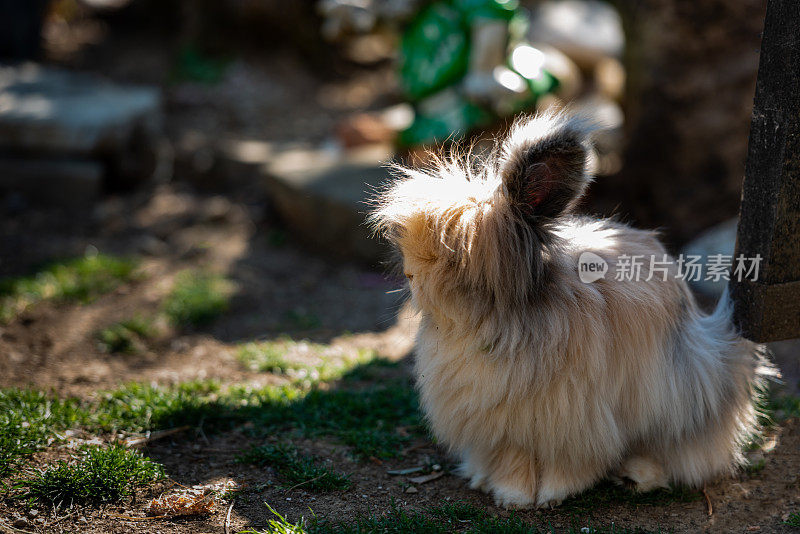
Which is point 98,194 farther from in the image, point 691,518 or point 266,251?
point 691,518

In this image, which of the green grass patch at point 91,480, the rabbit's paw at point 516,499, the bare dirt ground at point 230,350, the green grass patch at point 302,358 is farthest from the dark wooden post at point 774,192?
the green grass patch at point 91,480

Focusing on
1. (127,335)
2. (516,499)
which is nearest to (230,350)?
(127,335)

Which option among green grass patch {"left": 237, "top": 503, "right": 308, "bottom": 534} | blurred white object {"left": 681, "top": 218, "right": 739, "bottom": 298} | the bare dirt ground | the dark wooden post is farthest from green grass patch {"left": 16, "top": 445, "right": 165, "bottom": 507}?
blurred white object {"left": 681, "top": 218, "right": 739, "bottom": 298}

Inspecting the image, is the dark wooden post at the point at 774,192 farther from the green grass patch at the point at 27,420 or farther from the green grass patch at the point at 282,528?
the green grass patch at the point at 27,420

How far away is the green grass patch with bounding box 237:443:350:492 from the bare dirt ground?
44 millimetres

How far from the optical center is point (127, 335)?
4.22 meters

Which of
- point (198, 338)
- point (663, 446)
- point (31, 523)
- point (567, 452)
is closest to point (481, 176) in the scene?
point (567, 452)

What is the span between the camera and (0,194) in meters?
6.14

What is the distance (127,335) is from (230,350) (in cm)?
60

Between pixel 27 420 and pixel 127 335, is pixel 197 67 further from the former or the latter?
pixel 27 420

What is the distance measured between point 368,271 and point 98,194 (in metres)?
2.67

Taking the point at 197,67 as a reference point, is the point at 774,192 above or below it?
above

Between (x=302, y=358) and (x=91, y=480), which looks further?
(x=302, y=358)

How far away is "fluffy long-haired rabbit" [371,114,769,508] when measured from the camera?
234 centimetres
